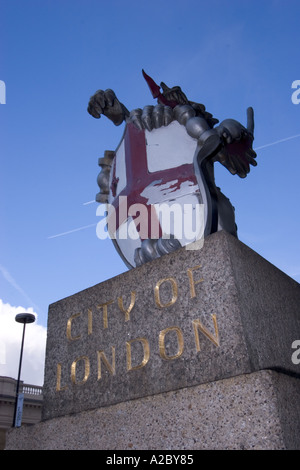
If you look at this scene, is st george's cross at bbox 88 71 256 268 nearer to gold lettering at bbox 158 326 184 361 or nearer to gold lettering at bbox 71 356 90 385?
gold lettering at bbox 158 326 184 361

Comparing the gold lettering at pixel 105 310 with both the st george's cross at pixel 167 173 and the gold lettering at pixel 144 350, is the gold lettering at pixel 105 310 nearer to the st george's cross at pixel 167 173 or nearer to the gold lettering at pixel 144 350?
the gold lettering at pixel 144 350

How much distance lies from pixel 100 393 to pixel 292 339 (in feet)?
4.08

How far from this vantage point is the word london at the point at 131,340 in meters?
2.53

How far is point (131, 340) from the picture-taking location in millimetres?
2768

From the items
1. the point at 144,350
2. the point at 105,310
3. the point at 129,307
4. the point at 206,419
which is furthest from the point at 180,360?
the point at 105,310

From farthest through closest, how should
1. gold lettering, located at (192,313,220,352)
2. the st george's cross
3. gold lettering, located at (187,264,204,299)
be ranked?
1. the st george's cross
2. gold lettering, located at (187,264,204,299)
3. gold lettering, located at (192,313,220,352)

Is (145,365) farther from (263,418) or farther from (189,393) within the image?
(263,418)

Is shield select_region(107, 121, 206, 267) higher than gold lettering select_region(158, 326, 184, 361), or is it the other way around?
shield select_region(107, 121, 206, 267)

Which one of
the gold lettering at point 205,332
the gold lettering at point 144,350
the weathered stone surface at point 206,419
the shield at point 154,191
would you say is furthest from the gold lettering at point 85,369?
the shield at point 154,191

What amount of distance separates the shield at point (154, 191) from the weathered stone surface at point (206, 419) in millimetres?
1212

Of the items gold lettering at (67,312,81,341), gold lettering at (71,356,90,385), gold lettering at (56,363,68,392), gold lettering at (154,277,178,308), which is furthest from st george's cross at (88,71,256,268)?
gold lettering at (56,363,68,392)

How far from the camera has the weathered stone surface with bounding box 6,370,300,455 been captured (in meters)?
2.02

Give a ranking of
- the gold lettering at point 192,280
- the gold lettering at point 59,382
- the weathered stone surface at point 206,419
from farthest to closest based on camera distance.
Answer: the gold lettering at point 59,382 < the gold lettering at point 192,280 < the weathered stone surface at point 206,419

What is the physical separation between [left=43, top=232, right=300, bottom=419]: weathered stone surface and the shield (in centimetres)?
54
